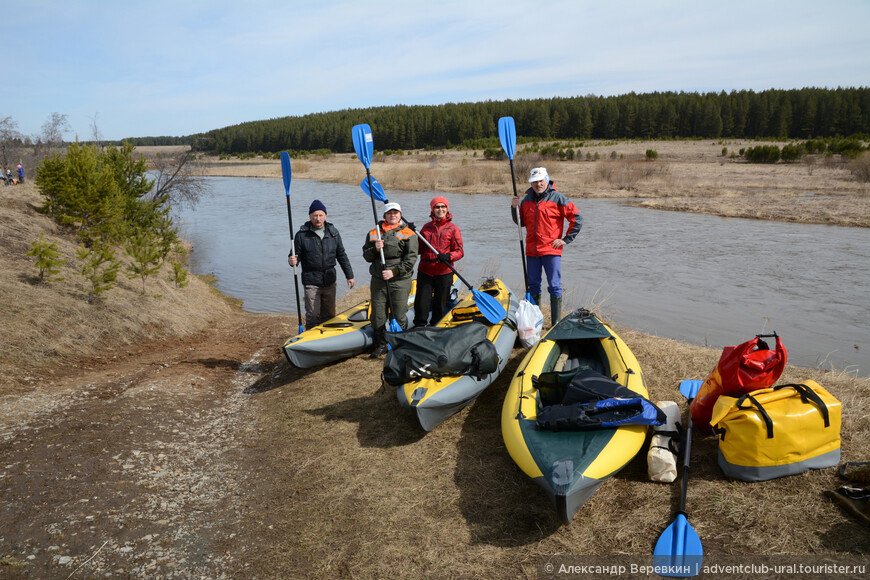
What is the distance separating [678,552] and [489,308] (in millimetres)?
2920

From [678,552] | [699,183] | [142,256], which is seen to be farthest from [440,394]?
[699,183]

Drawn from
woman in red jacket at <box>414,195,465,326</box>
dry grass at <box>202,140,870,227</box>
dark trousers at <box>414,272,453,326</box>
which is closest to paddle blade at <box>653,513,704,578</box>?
woman in red jacket at <box>414,195,465,326</box>

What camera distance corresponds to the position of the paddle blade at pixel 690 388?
4.11m

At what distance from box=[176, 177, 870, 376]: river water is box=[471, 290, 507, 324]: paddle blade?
286cm

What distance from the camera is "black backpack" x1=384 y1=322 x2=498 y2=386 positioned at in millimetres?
4238

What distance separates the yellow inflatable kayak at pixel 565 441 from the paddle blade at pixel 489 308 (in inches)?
27.1

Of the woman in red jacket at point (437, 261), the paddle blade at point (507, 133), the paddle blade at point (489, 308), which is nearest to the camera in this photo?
the paddle blade at point (489, 308)

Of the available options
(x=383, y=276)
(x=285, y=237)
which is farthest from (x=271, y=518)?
(x=285, y=237)

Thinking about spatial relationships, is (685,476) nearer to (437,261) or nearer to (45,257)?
(437,261)

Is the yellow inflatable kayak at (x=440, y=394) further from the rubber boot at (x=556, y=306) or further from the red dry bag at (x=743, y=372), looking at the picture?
the red dry bag at (x=743, y=372)

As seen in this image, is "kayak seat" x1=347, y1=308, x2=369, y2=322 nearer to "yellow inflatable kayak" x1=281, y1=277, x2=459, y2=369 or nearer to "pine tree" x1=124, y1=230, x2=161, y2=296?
"yellow inflatable kayak" x1=281, y1=277, x2=459, y2=369

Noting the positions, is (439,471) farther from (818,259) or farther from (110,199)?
(818,259)

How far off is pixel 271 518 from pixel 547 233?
11.6 ft

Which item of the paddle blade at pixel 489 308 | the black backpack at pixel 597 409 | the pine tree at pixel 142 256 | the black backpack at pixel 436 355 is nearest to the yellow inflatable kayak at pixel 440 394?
the black backpack at pixel 436 355
